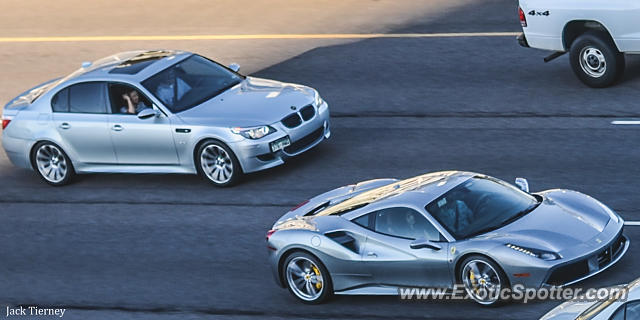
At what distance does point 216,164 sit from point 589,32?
6205 mm

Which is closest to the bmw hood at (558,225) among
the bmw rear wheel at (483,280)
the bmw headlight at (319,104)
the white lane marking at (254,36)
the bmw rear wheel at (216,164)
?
the bmw rear wheel at (483,280)

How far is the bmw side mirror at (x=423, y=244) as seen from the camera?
1084 centimetres

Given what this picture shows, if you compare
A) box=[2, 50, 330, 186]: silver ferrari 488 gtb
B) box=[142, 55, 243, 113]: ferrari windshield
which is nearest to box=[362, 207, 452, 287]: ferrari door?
box=[2, 50, 330, 186]: silver ferrari 488 gtb

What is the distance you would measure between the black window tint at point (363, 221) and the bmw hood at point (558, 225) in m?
1.35

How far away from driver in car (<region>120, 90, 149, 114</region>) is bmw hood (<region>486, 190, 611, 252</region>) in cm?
646

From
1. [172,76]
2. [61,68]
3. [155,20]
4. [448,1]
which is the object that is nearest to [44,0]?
[155,20]

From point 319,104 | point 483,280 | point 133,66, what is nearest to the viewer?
point 483,280

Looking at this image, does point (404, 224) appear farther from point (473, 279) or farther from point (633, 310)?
point (633, 310)

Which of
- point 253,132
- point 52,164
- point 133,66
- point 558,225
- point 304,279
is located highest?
point 133,66

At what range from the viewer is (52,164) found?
16.4 metres

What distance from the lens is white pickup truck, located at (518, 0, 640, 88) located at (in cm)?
1670

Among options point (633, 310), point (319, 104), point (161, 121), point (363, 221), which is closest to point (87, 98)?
point (161, 121)

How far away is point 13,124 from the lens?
54.3 feet

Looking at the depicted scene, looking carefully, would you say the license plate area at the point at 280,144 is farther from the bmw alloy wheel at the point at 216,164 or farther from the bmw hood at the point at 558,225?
the bmw hood at the point at 558,225
